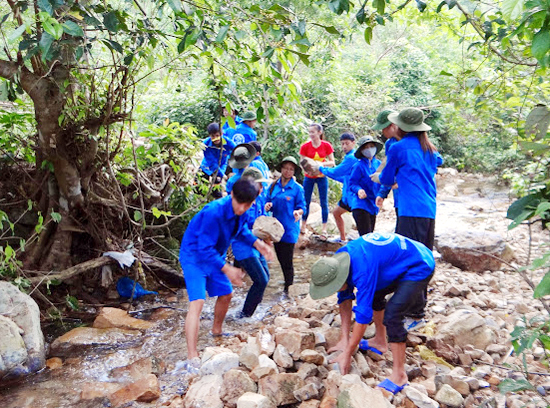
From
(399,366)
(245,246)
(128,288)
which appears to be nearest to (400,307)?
(399,366)

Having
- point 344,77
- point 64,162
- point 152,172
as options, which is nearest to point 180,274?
point 152,172

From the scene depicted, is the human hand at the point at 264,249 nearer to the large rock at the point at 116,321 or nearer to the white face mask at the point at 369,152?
the large rock at the point at 116,321

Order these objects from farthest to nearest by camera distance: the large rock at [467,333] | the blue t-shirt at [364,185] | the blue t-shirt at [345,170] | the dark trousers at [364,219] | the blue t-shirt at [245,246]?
1. the blue t-shirt at [345,170]
2. the dark trousers at [364,219]
3. the blue t-shirt at [364,185]
4. the blue t-shirt at [245,246]
5. the large rock at [467,333]

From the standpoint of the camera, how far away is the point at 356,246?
10.6 feet

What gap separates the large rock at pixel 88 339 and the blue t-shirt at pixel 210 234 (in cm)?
135

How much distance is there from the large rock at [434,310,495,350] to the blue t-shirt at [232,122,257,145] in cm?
416

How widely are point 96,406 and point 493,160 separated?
1440 cm

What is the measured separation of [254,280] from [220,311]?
0.52 meters

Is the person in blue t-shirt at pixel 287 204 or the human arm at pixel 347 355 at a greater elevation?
the person in blue t-shirt at pixel 287 204

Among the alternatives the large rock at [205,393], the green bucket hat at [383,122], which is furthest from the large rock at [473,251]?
the large rock at [205,393]

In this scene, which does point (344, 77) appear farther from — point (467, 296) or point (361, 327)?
point (361, 327)

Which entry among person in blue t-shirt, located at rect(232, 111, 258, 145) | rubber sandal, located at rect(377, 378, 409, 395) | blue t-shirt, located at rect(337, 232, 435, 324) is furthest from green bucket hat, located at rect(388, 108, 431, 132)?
person in blue t-shirt, located at rect(232, 111, 258, 145)

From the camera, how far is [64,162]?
Answer: 5250 mm

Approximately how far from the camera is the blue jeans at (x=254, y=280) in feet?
16.0
